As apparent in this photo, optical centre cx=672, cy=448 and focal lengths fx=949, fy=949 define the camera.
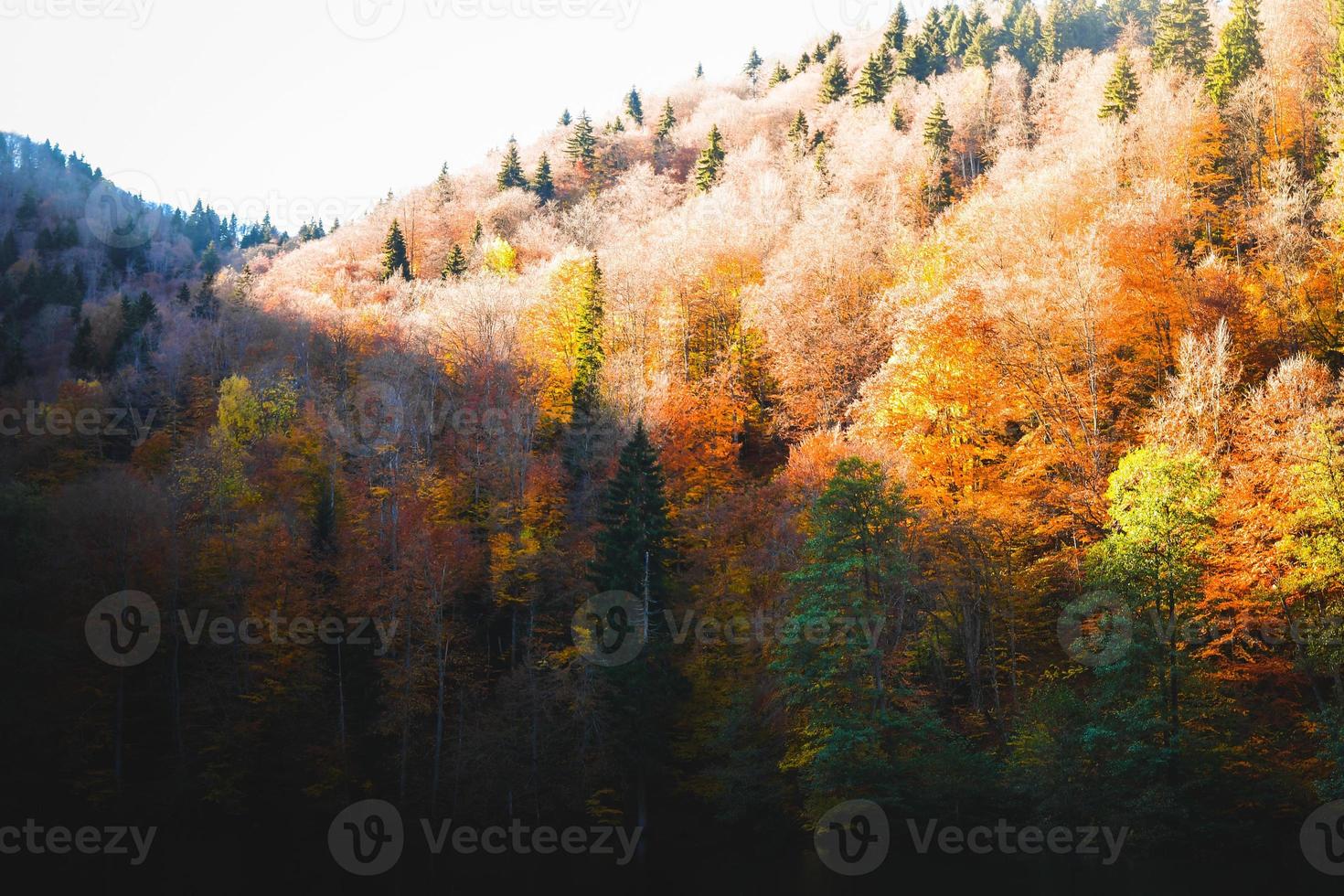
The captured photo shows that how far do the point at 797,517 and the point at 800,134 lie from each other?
60.5 m

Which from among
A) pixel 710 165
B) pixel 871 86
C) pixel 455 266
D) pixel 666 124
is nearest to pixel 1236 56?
pixel 871 86

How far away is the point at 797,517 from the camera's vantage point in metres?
37.6

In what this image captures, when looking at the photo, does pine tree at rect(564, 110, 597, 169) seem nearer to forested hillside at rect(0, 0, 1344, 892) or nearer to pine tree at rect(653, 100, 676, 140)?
pine tree at rect(653, 100, 676, 140)

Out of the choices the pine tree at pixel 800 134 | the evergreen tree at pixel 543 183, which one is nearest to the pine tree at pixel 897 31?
the pine tree at pixel 800 134

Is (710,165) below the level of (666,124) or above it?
below

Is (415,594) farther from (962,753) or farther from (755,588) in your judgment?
(962,753)

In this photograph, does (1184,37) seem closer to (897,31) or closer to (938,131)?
(938,131)

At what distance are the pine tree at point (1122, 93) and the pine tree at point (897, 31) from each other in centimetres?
4140

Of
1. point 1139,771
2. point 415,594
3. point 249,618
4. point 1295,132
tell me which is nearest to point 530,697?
point 415,594

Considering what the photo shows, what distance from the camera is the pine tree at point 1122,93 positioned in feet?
191

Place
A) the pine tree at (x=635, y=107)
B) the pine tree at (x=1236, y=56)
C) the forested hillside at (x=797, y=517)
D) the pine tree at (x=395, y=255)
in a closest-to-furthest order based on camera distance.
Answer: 1. the forested hillside at (x=797, y=517)
2. the pine tree at (x=1236, y=56)
3. the pine tree at (x=395, y=255)
4. the pine tree at (x=635, y=107)

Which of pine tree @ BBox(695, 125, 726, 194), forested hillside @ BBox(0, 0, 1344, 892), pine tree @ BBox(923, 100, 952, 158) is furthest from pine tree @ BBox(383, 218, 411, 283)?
pine tree @ BBox(923, 100, 952, 158)

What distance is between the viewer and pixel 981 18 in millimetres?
101688

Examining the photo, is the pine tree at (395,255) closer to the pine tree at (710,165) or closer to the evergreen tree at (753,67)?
the pine tree at (710,165)
